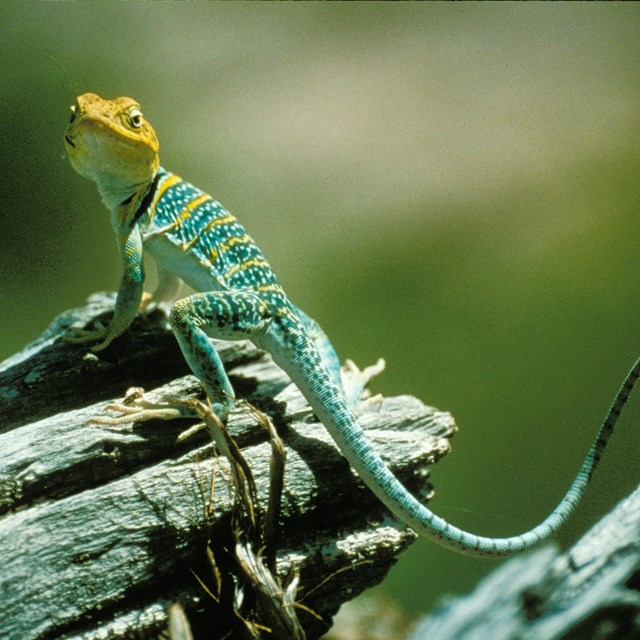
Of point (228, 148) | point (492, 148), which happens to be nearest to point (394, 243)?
point (492, 148)

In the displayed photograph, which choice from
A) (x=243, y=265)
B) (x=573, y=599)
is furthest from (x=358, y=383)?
(x=573, y=599)

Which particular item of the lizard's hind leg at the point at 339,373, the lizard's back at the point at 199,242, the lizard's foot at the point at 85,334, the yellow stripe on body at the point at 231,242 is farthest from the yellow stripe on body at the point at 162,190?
the lizard's hind leg at the point at 339,373

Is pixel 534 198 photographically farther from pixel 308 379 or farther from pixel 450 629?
pixel 450 629

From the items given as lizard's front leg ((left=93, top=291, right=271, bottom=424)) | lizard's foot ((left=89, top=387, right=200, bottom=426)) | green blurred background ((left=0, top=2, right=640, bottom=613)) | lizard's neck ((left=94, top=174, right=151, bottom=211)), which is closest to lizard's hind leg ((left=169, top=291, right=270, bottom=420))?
lizard's front leg ((left=93, top=291, right=271, bottom=424))

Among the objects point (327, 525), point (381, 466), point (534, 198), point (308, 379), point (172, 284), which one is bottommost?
point (327, 525)

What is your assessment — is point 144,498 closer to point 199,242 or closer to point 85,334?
point 85,334
